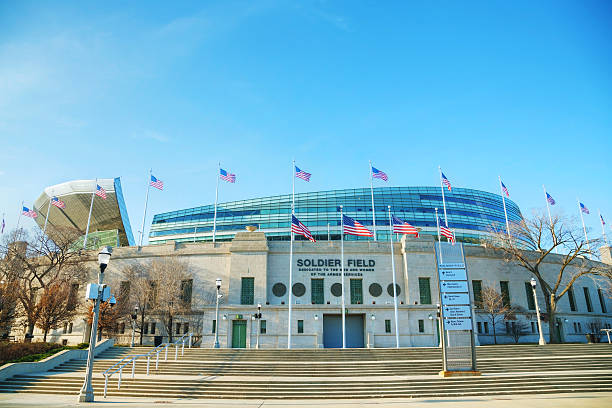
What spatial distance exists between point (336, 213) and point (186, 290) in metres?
38.0

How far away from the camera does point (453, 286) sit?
70.0 ft

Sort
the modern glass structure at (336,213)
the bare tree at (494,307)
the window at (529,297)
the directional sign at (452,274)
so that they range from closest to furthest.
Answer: the directional sign at (452,274), the bare tree at (494,307), the window at (529,297), the modern glass structure at (336,213)

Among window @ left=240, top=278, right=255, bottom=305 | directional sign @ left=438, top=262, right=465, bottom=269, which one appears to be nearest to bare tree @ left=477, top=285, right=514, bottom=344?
directional sign @ left=438, top=262, right=465, bottom=269

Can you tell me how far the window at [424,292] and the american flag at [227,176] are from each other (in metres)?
21.4

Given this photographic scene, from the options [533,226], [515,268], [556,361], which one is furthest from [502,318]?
[556,361]

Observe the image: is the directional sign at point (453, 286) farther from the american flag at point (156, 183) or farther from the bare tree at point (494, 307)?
the american flag at point (156, 183)

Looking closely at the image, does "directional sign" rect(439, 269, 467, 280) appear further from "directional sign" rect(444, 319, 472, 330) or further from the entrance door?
the entrance door

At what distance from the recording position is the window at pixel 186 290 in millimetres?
40656

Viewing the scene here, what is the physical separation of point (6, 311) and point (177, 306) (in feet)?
43.9

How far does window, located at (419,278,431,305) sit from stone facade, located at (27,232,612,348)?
1.42 ft

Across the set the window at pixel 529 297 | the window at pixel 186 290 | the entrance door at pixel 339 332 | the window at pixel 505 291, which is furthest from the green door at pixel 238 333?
the window at pixel 529 297

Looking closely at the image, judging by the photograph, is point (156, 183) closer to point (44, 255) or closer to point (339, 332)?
point (44, 255)

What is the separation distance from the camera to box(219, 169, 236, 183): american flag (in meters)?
41.2

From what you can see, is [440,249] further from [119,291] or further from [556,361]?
[119,291]
